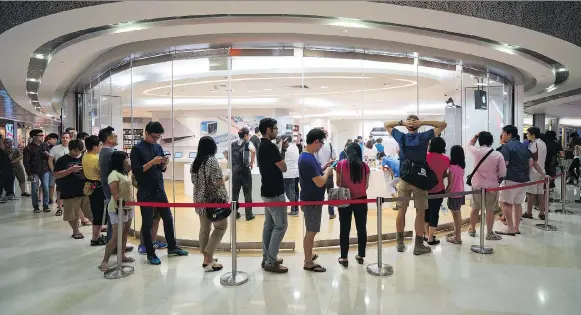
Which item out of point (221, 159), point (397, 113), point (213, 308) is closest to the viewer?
point (213, 308)

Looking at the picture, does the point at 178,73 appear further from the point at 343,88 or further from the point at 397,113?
the point at 397,113

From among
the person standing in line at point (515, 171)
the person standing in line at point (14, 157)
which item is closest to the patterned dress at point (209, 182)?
the person standing in line at point (515, 171)

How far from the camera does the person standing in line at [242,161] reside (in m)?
5.91

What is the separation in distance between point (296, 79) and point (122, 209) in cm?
501

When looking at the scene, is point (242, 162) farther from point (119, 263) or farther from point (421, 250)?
point (421, 250)

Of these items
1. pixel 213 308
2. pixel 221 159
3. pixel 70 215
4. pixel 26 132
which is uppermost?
pixel 26 132

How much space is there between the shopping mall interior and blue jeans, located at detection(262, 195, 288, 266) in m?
0.25

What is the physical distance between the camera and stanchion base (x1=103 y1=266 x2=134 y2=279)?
3721mm

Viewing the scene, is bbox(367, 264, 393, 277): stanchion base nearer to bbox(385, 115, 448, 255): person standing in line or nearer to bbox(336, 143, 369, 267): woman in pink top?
bbox(336, 143, 369, 267): woman in pink top

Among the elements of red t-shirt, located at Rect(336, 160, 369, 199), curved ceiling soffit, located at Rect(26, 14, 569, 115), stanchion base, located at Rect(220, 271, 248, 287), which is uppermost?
curved ceiling soffit, located at Rect(26, 14, 569, 115)

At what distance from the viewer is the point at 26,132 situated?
80.4ft

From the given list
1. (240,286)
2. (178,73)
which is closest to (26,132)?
(178,73)

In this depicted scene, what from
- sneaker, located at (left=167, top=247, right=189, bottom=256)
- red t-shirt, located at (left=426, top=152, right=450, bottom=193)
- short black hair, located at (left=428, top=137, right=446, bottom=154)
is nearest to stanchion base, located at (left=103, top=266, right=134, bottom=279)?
sneaker, located at (left=167, top=247, right=189, bottom=256)

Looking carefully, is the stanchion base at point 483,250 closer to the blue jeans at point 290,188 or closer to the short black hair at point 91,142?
the blue jeans at point 290,188
